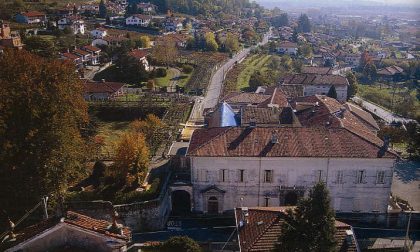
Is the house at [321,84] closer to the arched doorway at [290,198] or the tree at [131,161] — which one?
the arched doorway at [290,198]

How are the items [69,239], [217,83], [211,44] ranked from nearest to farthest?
[69,239], [217,83], [211,44]

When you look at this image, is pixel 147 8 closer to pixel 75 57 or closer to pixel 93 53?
pixel 93 53

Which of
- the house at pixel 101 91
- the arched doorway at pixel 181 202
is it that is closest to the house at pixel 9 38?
the house at pixel 101 91

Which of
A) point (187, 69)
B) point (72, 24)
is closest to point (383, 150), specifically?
point (187, 69)

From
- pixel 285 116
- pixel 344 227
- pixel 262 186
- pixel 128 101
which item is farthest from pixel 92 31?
pixel 344 227

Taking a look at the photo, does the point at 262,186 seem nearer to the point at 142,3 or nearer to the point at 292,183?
the point at 292,183

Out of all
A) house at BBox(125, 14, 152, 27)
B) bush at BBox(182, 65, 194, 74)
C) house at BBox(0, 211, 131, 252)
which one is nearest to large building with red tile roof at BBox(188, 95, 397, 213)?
house at BBox(0, 211, 131, 252)

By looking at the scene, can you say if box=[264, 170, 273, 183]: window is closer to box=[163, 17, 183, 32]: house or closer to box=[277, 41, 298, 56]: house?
box=[277, 41, 298, 56]: house
